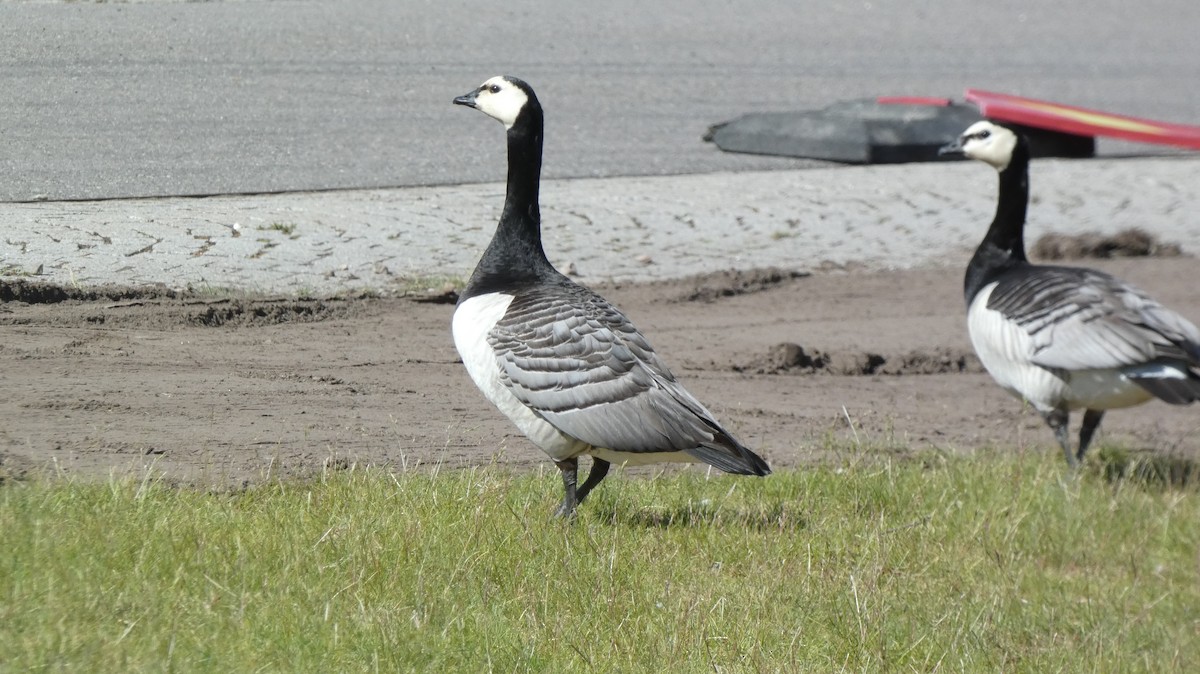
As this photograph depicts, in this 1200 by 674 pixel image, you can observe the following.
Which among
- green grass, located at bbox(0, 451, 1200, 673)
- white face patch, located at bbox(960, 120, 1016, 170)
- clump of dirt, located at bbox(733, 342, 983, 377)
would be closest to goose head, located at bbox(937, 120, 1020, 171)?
white face patch, located at bbox(960, 120, 1016, 170)

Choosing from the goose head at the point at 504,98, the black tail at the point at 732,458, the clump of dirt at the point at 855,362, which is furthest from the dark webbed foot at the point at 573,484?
the clump of dirt at the point at 855,362

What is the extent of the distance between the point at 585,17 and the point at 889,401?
687 centimetres

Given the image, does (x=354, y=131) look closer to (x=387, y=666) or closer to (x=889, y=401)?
(x=889, y=401)

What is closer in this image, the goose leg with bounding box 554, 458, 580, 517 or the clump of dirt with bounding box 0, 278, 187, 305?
the goose leg with bounding box 554, 458, 580, 517

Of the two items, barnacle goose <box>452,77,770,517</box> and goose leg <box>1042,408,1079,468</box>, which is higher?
barnacle goose <box>452,77,770,517</box>

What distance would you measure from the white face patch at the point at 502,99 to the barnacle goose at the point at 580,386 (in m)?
0.91

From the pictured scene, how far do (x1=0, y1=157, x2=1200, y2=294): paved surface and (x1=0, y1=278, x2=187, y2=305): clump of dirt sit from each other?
0.17 feet

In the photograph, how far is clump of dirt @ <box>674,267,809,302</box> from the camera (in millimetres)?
9422

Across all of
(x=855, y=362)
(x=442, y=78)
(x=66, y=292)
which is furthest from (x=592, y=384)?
(x=442, y=78)

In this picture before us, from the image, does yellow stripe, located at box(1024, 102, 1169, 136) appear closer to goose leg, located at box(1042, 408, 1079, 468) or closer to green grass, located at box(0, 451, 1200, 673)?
goose leg, located at box(1042, 408, 1079, 468)

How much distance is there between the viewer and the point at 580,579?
4.97m

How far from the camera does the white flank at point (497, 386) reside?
5.54m

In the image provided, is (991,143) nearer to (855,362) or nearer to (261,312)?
(855,362)

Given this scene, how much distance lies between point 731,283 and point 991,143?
2.11 meters
